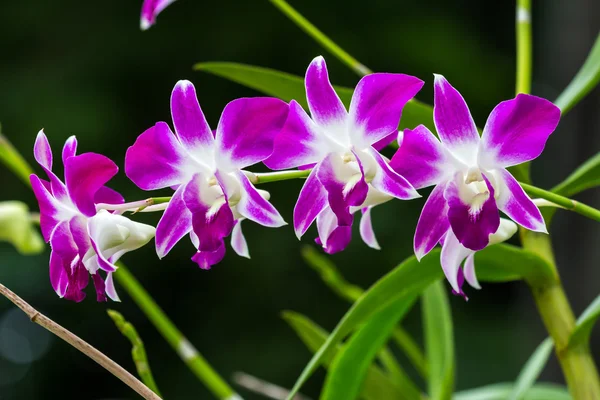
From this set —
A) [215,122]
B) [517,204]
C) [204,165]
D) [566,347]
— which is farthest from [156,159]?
[215,122]

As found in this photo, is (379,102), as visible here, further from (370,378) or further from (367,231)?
(370,378)

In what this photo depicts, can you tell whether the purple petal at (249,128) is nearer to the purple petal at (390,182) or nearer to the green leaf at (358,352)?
the purple petal at (390,182)

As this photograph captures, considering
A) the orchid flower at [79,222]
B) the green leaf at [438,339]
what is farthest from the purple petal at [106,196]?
the green leaf at [438,339]

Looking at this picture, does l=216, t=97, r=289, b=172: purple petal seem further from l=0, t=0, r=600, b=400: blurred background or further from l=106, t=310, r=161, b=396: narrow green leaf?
l=0, t=0, r=600, b=400: blurred background

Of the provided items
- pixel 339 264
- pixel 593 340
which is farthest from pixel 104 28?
pixel 593 340

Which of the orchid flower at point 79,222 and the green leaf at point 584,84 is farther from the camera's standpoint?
the green leaf at point 584,84

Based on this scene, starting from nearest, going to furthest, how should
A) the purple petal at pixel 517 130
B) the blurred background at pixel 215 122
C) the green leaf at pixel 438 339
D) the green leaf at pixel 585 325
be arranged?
the purple petal at pixel 517 130, the green leaf at pixel 585 325, the green leaf at pixel 438 339, the blurred background at pixel 215 122
